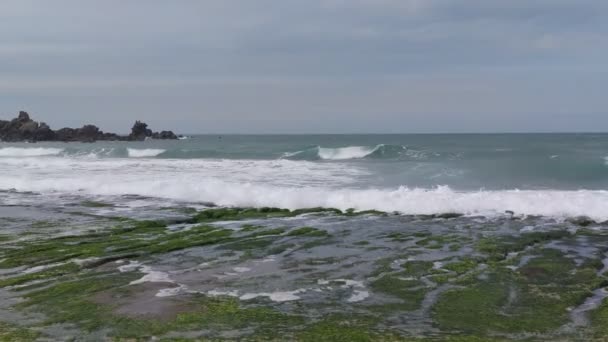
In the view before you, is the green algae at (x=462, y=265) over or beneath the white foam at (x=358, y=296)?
over

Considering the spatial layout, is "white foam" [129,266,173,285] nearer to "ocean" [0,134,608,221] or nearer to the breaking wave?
"ocean" [0,134,608,221]

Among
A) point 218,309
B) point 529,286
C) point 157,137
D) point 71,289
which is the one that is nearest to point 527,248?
point 529,286

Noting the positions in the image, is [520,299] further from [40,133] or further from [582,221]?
[40,133]

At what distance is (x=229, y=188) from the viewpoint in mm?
24891

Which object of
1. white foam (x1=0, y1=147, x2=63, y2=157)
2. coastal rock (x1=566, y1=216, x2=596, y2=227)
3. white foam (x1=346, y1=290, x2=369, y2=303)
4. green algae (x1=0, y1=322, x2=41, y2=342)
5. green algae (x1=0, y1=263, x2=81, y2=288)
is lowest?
green algae (x1=0, y1=263, x2=81, y2=288)

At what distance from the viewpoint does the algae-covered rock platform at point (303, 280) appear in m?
7.62

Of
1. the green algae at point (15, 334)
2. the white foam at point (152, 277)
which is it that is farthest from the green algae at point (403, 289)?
the green algae at point (15, 334)

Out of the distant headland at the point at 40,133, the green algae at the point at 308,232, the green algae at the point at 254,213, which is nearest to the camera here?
the green algae at the point at 308,232

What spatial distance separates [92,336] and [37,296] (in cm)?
256

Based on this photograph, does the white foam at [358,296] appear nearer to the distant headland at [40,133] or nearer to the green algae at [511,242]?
the green algae at [511,242]

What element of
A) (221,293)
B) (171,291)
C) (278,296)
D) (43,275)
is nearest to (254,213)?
(43,275)

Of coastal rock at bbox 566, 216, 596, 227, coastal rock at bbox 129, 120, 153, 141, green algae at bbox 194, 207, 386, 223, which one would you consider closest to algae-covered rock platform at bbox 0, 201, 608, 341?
coastal rock at bbox 566, 216, 596, 227

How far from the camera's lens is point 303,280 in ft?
33.9

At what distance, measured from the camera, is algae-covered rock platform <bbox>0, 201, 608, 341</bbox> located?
7.62 metres
